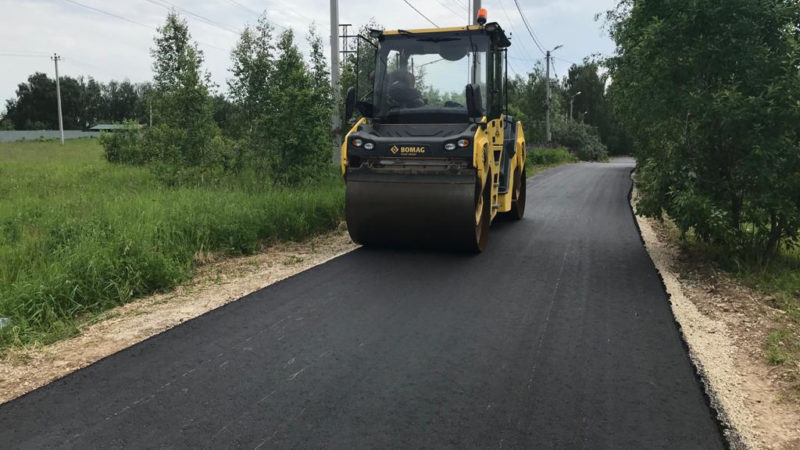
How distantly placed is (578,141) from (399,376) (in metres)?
53.1

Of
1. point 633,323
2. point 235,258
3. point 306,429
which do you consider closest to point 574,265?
point 633,323

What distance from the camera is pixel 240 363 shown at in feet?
13.5

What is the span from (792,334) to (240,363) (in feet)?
14.7

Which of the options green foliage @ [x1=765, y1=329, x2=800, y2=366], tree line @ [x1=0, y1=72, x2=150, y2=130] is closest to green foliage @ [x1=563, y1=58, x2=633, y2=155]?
tree line @ [x1=0, y1=72, x2=150, y2=130]

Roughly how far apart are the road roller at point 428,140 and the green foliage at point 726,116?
206cm

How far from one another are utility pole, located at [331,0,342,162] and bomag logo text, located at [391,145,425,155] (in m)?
4.80

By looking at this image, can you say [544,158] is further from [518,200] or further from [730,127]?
[730,127]

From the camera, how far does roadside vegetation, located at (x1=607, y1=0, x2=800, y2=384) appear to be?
6.48 metres

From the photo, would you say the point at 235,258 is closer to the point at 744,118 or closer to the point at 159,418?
the point at 159,418

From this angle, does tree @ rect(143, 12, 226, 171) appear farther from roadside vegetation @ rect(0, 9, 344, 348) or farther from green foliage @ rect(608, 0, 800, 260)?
green foliage @ rect(608, 0, 800, 260)

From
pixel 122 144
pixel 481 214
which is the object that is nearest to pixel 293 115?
pixel 481 214

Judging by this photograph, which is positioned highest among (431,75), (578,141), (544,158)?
(578,141)

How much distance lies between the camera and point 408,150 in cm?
731

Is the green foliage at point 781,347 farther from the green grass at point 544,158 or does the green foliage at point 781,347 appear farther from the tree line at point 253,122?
the green grass at point 544,158
